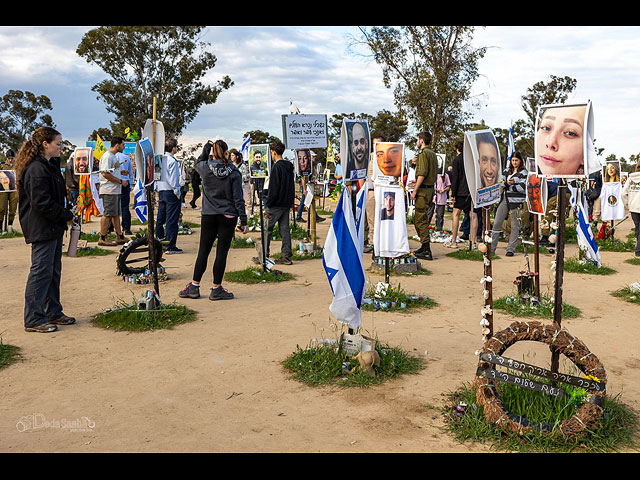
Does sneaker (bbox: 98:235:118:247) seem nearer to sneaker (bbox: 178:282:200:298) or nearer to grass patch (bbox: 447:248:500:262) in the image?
sneaker (bbox: 178:282:200:298)

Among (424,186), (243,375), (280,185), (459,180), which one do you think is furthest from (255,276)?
(459,180)

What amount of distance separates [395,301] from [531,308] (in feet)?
5.42

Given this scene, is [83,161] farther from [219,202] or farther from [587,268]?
[587,268]

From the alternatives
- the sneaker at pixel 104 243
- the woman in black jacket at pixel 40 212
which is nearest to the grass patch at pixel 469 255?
the sneaker at pixel 104 243

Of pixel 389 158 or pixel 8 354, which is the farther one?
pixel 389 158

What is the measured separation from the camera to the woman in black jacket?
17.9ft

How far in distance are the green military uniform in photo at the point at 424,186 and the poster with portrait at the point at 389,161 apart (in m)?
1.44

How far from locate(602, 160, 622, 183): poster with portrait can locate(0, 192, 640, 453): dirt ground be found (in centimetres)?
630

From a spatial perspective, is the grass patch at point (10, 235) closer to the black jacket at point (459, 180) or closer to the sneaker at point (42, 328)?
the sneaker at point (42, 328)

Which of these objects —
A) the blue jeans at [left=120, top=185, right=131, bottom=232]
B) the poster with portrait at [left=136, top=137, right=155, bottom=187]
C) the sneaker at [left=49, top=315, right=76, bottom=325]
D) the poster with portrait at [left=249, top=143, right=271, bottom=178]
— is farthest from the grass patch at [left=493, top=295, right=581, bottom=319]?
the blue jeans at [left=120, top=185, right=131, bottom=232]

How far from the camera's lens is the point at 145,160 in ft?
19.9

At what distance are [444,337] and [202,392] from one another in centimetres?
Answer: 266

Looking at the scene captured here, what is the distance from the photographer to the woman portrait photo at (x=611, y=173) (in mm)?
13133

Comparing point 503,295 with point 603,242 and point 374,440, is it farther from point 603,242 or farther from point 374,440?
point 603,242
